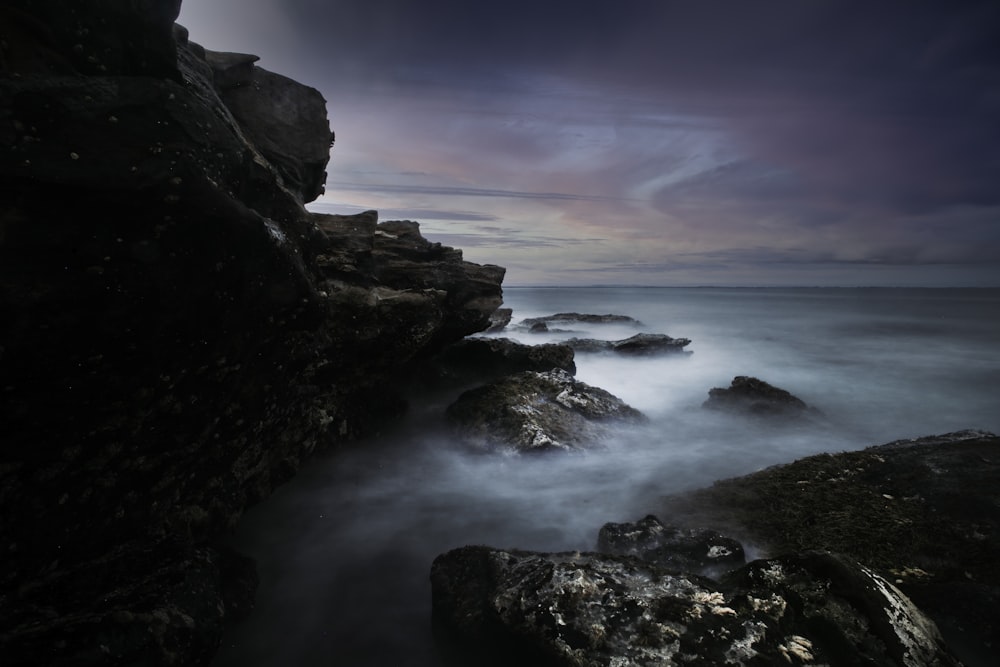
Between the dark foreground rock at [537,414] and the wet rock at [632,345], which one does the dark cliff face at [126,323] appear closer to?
the dark foreground rock at [537,414]

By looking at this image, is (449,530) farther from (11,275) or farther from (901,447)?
(901,447)

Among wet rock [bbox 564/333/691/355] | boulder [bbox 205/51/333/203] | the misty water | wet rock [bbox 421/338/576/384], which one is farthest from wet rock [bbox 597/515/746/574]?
wet rock [bbox 564/333/691/355]

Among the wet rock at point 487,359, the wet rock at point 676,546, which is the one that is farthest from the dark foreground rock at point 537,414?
the wet rock at point 676,546

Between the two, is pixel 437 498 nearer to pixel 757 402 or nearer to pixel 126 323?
pixel 126 323

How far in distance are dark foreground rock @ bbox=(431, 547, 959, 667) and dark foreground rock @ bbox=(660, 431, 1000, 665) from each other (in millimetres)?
1270

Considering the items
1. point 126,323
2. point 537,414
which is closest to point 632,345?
point 537,414

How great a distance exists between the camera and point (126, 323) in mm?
3680

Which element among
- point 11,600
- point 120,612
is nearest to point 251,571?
point 120,612

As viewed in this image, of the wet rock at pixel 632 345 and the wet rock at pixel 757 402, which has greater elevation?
the wet rock at pixel 757 402

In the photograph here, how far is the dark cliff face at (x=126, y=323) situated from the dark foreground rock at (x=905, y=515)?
5846 mm

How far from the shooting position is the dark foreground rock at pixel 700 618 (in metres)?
3.58

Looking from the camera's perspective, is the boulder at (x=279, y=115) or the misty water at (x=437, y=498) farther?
the boulder at (x=279, y=115)

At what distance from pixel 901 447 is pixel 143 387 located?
9484 millimetres

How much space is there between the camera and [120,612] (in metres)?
3.79
